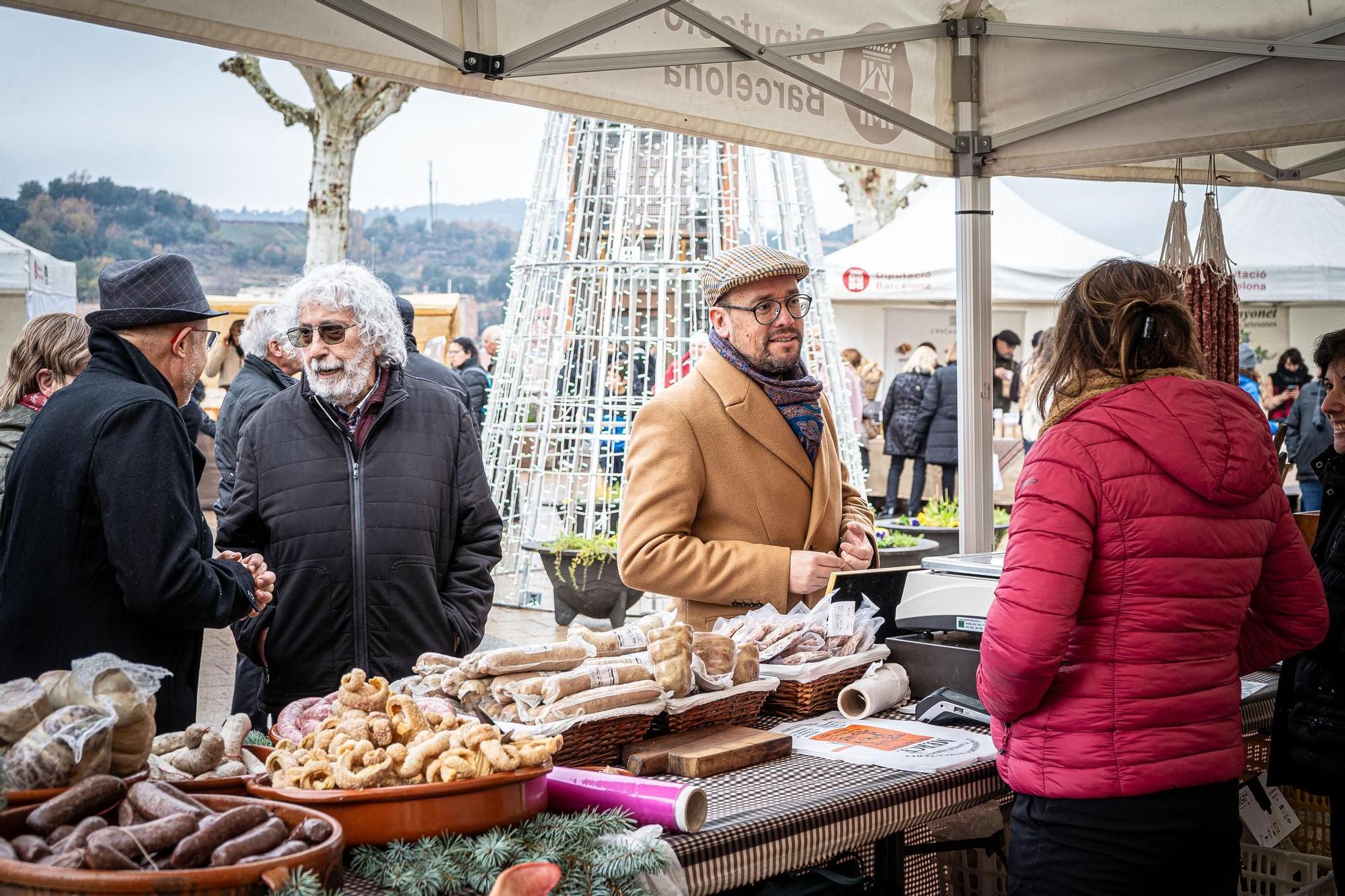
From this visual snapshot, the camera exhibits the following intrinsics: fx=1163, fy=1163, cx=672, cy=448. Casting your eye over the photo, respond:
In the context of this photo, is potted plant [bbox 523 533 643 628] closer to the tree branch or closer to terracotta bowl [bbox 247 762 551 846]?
terracotta bowl [bbox 247 762 551 846]

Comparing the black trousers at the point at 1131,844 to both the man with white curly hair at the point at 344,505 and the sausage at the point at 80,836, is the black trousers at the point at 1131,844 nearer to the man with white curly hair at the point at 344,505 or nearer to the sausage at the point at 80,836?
the sausage at the point at 80,836

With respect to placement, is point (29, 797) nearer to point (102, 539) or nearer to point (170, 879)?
point (170, 879)

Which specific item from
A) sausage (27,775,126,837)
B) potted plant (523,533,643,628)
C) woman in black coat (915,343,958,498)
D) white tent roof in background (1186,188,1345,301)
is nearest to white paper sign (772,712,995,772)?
sausage (27,775,126,837)

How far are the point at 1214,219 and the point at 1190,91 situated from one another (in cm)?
45

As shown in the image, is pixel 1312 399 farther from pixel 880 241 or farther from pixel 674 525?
pixel 674 525

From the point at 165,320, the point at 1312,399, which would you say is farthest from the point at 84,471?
the point at 1312,399

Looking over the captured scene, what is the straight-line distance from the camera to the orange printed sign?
237cm

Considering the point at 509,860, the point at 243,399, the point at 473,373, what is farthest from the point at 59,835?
the point at 473,373

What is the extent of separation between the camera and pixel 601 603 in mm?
7691

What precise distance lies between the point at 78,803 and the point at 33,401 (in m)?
3.11

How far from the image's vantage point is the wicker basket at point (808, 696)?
8.53 feet

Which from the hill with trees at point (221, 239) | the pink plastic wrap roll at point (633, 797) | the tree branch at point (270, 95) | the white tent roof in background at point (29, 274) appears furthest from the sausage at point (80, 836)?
the hill with trees at point (221, 239)

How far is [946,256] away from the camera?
1224 cm

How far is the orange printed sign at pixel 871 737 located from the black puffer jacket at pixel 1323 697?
37.0 inches
